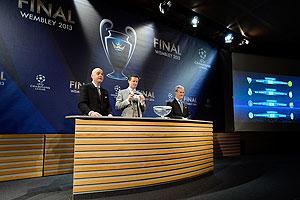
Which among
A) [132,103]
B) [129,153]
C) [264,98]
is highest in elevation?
[264,98]

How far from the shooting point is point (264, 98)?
7562 millimetres

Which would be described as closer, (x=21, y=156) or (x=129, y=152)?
(x=129, y=152)

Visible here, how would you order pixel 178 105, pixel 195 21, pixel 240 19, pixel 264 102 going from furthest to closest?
pixel 264 102 < pixel 240 19 < pixel 195 21 < pixel 178 105

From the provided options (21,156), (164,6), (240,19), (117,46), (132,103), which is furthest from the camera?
(240,19)

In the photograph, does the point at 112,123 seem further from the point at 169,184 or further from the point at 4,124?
the point at 4,124

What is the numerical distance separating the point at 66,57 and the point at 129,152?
100 inches

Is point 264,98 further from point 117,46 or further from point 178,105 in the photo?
point 117,46

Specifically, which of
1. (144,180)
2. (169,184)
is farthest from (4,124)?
(169,184)

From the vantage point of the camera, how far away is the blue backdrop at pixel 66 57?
13.1 feet

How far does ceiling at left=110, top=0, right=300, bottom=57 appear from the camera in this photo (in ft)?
18.8

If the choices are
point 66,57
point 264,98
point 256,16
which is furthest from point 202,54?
point 66,57

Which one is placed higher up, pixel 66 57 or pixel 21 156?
pixel 66 57

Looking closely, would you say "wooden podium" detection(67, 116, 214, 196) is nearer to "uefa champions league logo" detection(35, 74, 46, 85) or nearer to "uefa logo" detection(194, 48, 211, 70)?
"uefa champions league logo" detection(35, 74, 46, 85)

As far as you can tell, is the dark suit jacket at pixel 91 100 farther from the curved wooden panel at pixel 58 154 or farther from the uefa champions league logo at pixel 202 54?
the uefa champions league logo at pixel 202 54
